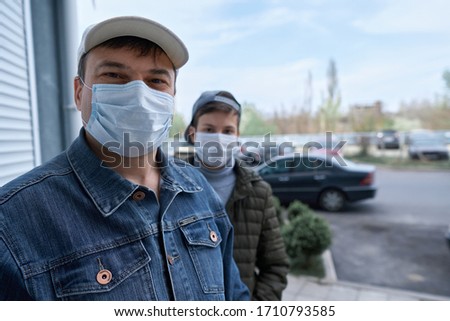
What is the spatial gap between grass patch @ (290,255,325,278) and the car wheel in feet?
9.69

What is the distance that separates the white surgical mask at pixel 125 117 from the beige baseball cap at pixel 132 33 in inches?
5.8

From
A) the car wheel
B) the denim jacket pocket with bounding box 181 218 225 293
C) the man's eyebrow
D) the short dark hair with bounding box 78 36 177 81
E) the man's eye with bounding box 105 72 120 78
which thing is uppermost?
the short dark hair with bounding box 78 36 177 81

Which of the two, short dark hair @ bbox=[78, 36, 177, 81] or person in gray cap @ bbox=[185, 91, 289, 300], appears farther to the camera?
person in gray cap @ bbox=[185, 91, 289, 300]

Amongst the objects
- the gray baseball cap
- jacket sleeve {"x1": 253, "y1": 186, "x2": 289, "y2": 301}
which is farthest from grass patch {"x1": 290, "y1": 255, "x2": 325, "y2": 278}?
the gray baseball cap

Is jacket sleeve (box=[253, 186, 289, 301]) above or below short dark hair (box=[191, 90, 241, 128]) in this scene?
below

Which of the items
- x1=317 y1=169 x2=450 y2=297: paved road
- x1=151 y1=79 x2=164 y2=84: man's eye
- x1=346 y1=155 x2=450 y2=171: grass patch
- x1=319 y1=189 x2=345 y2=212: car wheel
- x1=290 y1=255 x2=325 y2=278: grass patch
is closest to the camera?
x1=151 y1=79 x2=164 y2=84: man's eye

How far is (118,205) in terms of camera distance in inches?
35.5

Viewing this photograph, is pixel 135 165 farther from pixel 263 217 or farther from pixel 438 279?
pixel 438 279

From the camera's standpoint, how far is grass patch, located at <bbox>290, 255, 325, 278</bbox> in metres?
4.26

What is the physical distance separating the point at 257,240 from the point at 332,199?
612cm

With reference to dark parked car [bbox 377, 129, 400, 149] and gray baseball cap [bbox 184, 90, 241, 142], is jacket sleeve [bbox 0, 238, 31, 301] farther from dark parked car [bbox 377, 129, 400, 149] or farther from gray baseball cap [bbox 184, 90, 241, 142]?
dark parked car [bbox 377, 129, 400, 149]

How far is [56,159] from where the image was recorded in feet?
3.07

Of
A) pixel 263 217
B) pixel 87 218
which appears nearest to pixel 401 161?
pixel 263 217
